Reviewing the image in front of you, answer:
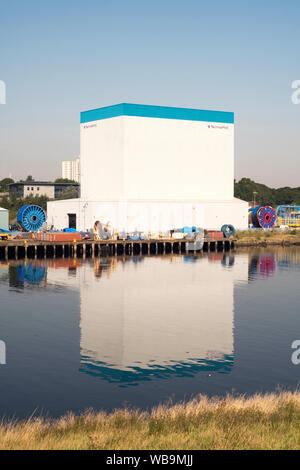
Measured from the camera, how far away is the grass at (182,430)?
1559 cm

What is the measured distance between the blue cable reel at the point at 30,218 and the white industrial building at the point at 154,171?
6.91 metres

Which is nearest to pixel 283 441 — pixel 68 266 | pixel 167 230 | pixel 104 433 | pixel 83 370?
pixel 104 433

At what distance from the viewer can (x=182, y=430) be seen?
17.0 m

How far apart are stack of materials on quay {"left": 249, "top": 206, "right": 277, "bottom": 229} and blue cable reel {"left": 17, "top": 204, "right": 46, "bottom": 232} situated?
45.1 m

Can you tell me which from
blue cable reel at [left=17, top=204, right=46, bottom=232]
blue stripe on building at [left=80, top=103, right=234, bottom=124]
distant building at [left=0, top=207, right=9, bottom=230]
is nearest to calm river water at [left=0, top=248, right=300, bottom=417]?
distant building at [left=0, top=207, right=9, bottom=230]

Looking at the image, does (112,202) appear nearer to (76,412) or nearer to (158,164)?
(158,164)

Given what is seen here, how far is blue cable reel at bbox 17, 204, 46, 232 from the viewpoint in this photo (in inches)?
4176

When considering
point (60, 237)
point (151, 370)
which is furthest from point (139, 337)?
point (60, 237)

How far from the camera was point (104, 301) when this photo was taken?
49062 mm

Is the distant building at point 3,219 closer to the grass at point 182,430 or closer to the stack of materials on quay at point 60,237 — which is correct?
the stack of materials on quay at point 60,237

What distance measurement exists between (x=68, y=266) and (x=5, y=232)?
26023 millimetres

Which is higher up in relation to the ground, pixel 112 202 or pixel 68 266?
pixel 112 202
